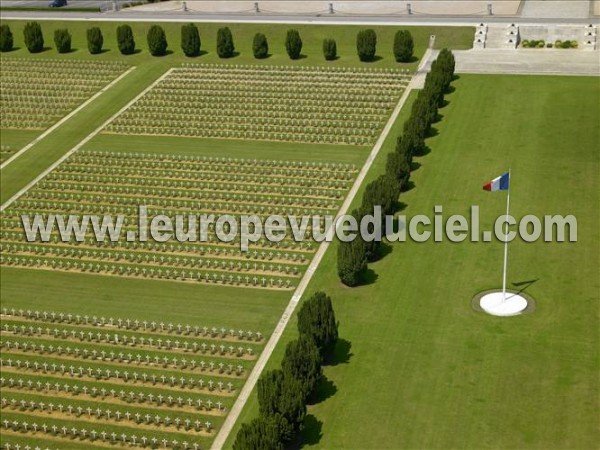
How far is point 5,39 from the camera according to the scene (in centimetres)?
9269

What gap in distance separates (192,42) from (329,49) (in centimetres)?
1222

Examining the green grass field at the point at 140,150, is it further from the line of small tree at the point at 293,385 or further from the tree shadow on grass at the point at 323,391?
the line of small tree at the point at 293,385

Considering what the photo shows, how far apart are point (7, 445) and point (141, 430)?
5619 mm

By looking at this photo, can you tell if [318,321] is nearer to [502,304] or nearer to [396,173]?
[502,304]

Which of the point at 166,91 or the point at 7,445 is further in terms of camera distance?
the point at 166,91

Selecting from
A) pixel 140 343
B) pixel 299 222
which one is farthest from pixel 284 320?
pixel 299 222

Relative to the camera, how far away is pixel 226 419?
4278 centimetres

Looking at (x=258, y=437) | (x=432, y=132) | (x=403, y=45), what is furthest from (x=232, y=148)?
(x=258, y=437)

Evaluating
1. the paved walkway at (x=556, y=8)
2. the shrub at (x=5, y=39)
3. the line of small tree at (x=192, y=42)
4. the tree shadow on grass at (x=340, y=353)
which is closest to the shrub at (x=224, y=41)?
the line of small tree at (x=192, y=42)

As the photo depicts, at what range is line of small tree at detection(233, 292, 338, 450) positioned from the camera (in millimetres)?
37219

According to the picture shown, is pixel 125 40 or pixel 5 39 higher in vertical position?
pixel 125 40

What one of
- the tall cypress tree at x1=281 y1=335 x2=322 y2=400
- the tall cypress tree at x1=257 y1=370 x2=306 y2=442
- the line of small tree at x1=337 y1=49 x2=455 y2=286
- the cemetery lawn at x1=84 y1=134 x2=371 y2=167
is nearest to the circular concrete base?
the line of small tree at x1=337 y1=49 x2=455 y2=286

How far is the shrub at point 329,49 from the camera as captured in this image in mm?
84125

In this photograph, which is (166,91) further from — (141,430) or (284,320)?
(141,430)
